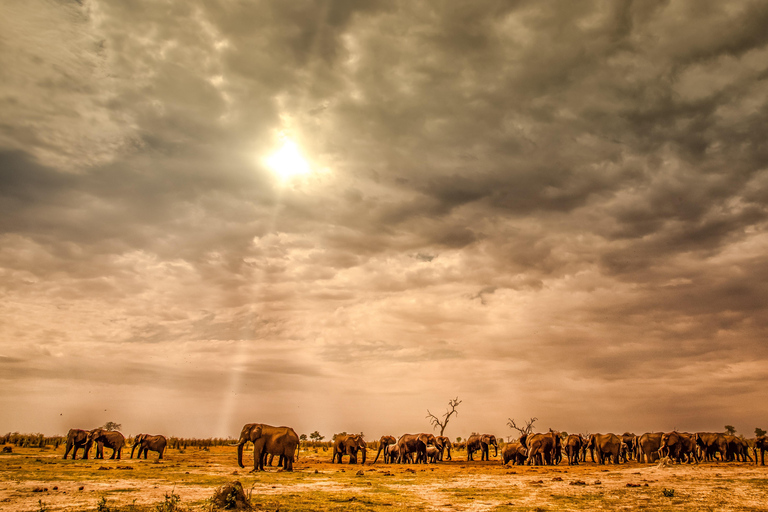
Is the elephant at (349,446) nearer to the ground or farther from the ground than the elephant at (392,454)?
farther from the ground

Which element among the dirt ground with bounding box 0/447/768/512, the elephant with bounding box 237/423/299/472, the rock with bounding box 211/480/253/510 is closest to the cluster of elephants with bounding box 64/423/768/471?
the elephant with bounding box 237/423/299/472

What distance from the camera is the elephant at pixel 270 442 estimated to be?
112ft

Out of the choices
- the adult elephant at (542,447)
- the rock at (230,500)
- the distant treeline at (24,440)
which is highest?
the rock at (230,500)

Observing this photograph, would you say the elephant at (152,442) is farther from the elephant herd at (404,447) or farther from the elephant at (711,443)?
the elephant at (711,443)

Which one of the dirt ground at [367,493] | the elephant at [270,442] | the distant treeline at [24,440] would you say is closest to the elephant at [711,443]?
the dirt ground at [367,493]

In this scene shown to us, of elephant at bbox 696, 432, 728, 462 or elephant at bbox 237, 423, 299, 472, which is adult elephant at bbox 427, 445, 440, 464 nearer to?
elephant at bbox 237, 423, 299, 472

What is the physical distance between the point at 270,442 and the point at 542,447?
28.8 m

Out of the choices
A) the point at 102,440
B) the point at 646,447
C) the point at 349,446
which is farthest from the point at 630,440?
the point at 102,440

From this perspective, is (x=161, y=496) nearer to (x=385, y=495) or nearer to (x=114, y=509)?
(x=114, y=509)

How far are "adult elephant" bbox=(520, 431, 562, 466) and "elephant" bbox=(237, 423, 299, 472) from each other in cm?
2583

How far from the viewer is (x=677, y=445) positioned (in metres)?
47.4

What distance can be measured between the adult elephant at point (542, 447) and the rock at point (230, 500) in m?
39.6

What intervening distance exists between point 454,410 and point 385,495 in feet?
215

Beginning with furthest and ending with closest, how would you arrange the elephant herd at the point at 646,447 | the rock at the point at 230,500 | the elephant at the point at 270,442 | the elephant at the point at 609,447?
the elephant at the point at 609,447, the elephant herd at the point at 646,447, the elephant at the point at 270,442, the rock at the point at 230,500
